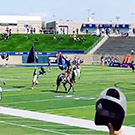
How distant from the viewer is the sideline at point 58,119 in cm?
1509

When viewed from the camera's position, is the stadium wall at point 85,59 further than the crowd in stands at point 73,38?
No

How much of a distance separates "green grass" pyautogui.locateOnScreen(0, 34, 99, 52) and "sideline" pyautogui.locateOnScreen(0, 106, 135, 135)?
5221 centimetres

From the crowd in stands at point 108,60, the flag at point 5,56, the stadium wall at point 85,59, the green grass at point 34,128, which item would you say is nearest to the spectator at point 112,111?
the green grass at point 34,128

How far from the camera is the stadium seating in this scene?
70.3 m

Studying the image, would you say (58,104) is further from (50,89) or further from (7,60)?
(7,60)

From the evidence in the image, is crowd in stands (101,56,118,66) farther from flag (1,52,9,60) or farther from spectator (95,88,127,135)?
spectator (95,88,127,135)

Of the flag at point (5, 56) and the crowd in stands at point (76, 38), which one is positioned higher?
the crowd in stands at point (76, 38)

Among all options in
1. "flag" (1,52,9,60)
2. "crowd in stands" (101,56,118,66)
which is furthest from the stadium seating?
"flag" (1,52,9,60)

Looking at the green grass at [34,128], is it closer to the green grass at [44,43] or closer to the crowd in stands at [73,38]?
the green grass at [44,43]

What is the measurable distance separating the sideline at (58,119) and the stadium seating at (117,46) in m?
51.3

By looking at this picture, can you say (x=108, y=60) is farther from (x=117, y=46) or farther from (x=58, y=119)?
(x=58, y=119)

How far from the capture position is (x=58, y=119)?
17.0m

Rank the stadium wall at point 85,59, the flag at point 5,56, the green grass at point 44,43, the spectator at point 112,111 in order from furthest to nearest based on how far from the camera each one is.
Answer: the green grass at point 44,43
the stadium wall at point 85,59
the flag at point 5,56
the spectator at point 112,111

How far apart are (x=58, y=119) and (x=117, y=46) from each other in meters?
56.9
